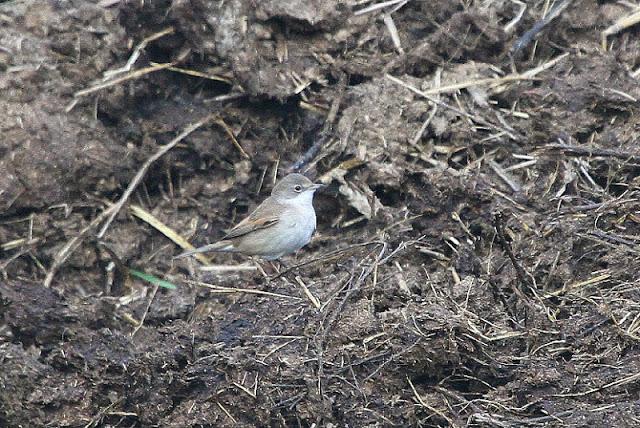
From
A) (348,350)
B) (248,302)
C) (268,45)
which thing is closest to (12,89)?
(268,45)

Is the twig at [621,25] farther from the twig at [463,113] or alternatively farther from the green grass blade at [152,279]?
the green grass blade at [152,279]

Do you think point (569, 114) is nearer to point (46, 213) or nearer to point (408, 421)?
point (408, 421)

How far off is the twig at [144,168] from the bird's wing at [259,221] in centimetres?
94

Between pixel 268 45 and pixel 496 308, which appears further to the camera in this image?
pixel 268 45

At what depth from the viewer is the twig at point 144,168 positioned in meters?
9.09

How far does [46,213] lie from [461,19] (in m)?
3.75

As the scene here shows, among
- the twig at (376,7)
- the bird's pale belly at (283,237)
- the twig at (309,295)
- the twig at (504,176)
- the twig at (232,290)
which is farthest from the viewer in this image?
the twig at (376,7)

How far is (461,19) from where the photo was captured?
9.45 m

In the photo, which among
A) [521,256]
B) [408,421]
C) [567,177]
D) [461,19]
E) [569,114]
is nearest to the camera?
[408,421]

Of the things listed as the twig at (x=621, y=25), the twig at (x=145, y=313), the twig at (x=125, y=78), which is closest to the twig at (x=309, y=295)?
the twig at (x=145, y=313)

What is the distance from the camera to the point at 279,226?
8758 mm

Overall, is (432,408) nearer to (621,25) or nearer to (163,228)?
(163,228)

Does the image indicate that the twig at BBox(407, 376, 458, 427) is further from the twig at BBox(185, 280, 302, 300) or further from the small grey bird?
the small grey bird

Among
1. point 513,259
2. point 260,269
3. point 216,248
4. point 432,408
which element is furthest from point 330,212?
point 432,408
